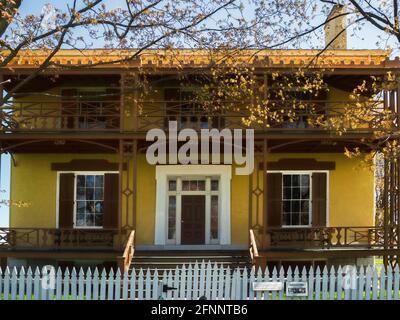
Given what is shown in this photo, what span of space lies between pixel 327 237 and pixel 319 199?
5.04 ft

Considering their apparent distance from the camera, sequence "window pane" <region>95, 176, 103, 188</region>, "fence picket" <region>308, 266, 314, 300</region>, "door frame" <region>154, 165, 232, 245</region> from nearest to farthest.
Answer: "fence picket" <region>308, 266, 314, 300</region> → "door frame" <region>154, 165, 232, 245</region> → "window pane" <region>95, 176, 103, 188</region>

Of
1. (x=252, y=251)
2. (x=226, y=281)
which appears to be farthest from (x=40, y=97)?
(x=226, y=281)

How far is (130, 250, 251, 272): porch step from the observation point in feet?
49.6

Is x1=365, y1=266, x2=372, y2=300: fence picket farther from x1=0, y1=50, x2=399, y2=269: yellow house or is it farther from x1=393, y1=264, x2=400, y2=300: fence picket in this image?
x1=0, y1=50, x2=399, y2=269: yellow house

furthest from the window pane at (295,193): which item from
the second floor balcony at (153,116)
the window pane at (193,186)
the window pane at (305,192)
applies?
the window pane at (193,186)

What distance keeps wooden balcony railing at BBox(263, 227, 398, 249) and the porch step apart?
0.82 metres

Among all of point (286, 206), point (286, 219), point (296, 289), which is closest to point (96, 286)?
point (296, 289)

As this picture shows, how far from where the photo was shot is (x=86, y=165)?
1791 centimetres

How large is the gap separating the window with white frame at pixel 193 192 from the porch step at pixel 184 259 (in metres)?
1.58

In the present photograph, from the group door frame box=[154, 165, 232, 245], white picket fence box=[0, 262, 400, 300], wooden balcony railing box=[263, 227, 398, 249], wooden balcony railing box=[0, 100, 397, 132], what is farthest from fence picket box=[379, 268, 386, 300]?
door frame box=[154, 165, 232, 245]

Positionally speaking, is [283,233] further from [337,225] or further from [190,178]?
[190,178]

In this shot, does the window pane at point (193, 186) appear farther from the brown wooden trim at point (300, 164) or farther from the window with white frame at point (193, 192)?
the brown wooden trim at point (300, 164)

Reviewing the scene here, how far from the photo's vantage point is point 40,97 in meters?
18.2
